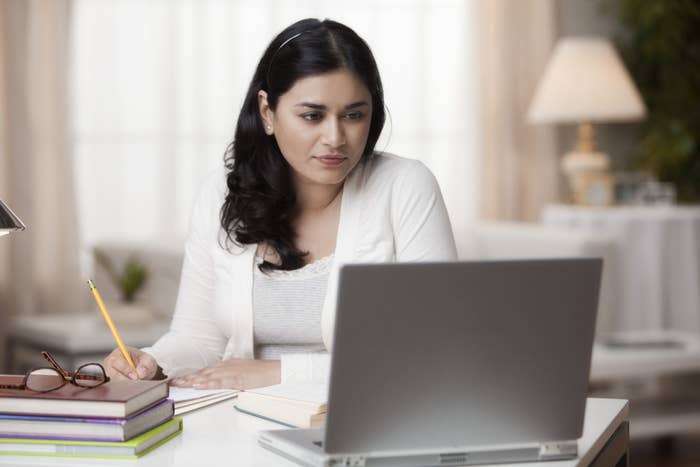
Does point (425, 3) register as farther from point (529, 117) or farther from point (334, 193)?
point (334, 193)

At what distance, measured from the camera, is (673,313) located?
4.36 meters

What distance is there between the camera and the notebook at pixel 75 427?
1.19m

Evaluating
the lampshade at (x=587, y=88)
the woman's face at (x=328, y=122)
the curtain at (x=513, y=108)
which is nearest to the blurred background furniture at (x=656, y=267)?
the lampshade at (x=587, y=88)

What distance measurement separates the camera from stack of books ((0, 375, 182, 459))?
1193mm

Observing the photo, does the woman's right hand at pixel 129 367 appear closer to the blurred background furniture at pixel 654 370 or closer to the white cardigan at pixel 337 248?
the white cardigan at pixel 337 248

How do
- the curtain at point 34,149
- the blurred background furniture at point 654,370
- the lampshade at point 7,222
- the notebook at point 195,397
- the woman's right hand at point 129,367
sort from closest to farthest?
the lampshade at point 7,222 < the notebook at point 195,397 < the woman's right hand at point 129,367 < the blurred background furniture at point 654,370 < the curtain at point 34,149

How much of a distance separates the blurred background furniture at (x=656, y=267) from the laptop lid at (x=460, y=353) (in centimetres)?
326

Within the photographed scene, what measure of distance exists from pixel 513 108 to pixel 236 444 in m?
3.92

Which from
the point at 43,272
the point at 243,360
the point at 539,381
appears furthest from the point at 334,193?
the point at 43,272

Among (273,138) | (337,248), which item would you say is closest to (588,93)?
(273,138)

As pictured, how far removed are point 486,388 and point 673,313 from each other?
346cm

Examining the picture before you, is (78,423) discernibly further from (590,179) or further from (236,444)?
(590,179)

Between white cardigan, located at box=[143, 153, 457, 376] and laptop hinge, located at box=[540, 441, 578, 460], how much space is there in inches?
27.5

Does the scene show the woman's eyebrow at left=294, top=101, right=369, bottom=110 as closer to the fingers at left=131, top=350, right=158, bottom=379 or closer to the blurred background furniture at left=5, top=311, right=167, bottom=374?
the fingers at left=131, top=350, right=158, bottom=379
